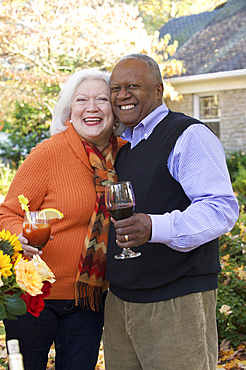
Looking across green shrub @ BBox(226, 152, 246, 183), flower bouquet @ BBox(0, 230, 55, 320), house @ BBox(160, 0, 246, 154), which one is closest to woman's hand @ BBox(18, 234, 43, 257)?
flower bouquet @ BBox(0, 230, 55, 320)

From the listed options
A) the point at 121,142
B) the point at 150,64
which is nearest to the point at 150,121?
the point at 150,64

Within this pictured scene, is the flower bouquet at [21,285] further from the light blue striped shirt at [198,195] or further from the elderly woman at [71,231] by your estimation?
the elderly woman at [71,231]

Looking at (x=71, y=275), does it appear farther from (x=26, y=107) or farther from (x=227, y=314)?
(x=26, y=107)

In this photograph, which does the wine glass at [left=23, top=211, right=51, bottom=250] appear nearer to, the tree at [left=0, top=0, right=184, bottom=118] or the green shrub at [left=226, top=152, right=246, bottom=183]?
the tree at [left=0, top=0, right=184, bottom=118]

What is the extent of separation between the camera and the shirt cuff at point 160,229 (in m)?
1.80

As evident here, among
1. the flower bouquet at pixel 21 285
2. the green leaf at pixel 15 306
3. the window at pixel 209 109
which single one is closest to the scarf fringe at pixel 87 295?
the flower bouquet at pixel 21 285

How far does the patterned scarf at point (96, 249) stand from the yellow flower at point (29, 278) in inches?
35.9

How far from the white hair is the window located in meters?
11.2

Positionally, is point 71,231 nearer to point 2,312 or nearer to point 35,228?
point 35,228

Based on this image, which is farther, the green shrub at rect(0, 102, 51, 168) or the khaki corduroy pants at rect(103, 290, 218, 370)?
the green shrub at rect(0, 102, 51, 168)

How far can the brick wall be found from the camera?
1265cm

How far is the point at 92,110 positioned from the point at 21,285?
4.65 feet

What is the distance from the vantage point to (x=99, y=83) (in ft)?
8.69

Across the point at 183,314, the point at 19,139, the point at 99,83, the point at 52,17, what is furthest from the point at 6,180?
the point at 183,314
